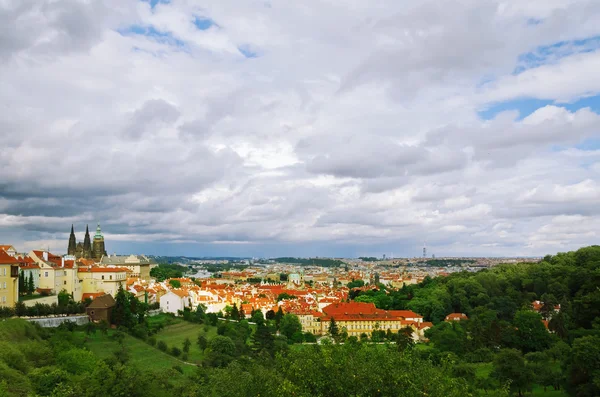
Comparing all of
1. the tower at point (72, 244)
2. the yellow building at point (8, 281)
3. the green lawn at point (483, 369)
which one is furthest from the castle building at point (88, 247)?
the green lawn at point (483, 369)

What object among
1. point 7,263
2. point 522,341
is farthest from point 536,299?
point 7,263

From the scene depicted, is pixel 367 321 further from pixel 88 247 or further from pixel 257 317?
pixel 88 247

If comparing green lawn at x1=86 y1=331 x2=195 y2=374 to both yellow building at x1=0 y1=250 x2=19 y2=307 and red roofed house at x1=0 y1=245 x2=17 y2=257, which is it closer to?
yellow building at x1=0 y1=250 x2=19 y2=307

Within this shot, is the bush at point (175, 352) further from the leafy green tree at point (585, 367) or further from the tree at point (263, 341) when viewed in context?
the leafy green tree at point (585, 367)

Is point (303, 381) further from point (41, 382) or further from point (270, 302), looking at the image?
point (270, 302)

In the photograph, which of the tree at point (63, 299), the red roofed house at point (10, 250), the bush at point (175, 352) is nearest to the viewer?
the bush at point (175, 352)

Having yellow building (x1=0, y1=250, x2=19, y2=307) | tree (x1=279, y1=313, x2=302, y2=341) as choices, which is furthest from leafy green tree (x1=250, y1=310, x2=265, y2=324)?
yellow building (x1=0, y1=250, x2=19, y2=307)

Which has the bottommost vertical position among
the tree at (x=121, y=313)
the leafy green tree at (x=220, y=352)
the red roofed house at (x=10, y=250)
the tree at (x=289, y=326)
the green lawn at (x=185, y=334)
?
the tree at (x=289, y=326)
